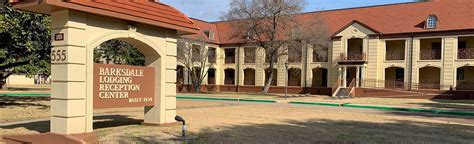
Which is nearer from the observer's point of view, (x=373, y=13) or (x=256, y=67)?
(x=373, y=13)

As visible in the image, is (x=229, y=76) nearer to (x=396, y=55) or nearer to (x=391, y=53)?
(x=391, y=53)

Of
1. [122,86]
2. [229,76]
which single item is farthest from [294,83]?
[122,86]

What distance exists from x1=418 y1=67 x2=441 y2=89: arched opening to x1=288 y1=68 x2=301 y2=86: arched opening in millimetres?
11897

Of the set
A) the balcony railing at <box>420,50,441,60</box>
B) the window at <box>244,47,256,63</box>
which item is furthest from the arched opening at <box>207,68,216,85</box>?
the balcony railing at <box>420,50,441,60</box>

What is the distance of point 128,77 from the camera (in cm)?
1060

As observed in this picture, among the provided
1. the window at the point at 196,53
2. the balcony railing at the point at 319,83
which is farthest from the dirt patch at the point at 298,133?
the window at the point at 196,53

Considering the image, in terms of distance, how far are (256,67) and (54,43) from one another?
39714 millimetres

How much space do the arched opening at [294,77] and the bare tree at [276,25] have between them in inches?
297

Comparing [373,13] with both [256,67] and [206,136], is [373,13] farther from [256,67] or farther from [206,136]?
[206,136]

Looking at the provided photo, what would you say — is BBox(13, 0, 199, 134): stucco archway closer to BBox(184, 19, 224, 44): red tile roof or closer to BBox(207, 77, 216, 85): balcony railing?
BBox(184, 19, 224, 44): red tile roof

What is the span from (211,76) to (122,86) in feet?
136

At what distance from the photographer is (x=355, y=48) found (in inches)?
1697

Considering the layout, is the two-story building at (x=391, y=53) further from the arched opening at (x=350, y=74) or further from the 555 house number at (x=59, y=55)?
the 555 house number at (x=59, y=55)

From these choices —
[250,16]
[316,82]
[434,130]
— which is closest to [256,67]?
[316,82]
